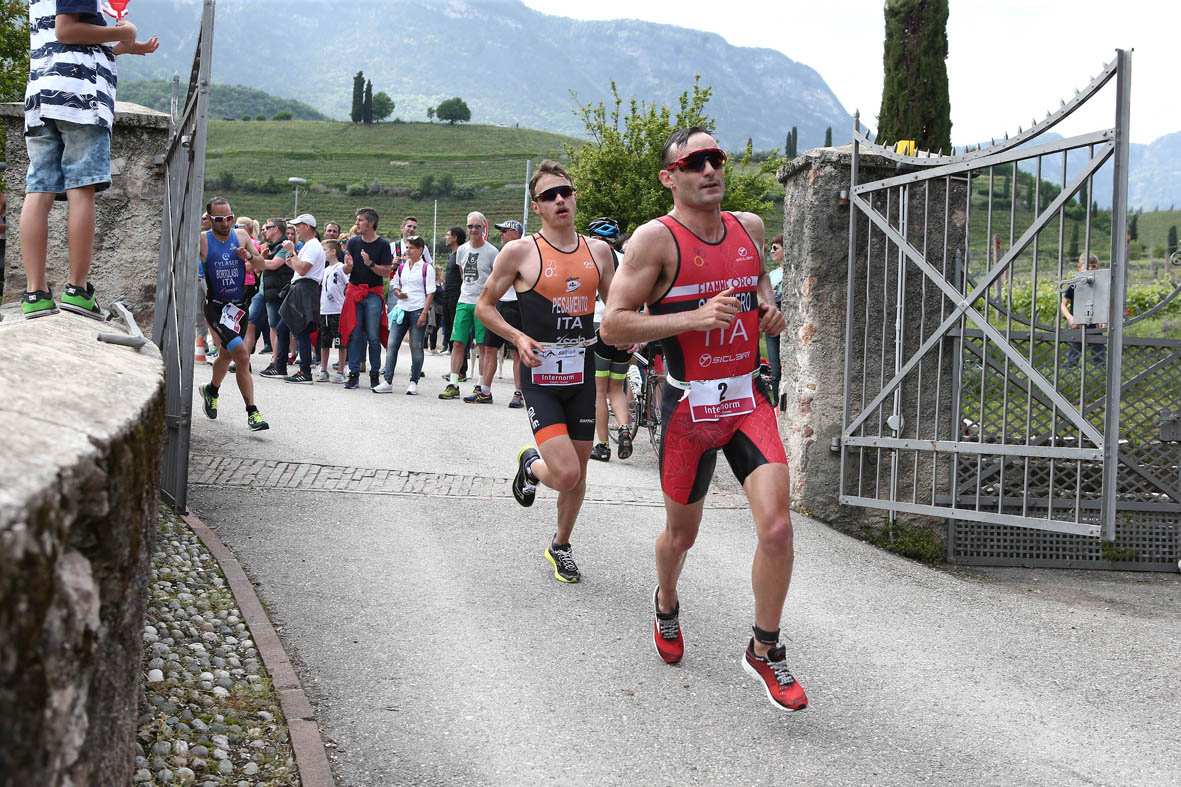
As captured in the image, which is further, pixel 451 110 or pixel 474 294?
pixel 451 110

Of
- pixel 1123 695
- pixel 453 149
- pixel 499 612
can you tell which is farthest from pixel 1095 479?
pixel 453 149

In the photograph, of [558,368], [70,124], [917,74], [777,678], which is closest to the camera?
[777,678]

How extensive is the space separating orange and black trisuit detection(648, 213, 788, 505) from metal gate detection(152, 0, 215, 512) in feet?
9.95

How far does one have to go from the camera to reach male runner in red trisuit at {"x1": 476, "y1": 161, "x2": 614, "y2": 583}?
5.79 meters

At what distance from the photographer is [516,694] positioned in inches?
173

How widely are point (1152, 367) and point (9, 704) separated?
7595 millimetres

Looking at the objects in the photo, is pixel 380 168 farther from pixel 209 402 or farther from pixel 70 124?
pixel 70 124

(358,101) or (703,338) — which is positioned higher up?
(358,101)

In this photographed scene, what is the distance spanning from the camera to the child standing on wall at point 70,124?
5.22 m

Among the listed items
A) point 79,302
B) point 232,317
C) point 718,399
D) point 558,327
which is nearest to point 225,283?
point 232,317

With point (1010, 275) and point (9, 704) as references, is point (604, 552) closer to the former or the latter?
point (1010, 275)

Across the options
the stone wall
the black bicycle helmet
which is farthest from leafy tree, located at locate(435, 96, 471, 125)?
the stone wall

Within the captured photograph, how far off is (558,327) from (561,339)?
0.22 ft

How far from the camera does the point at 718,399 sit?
448cm
